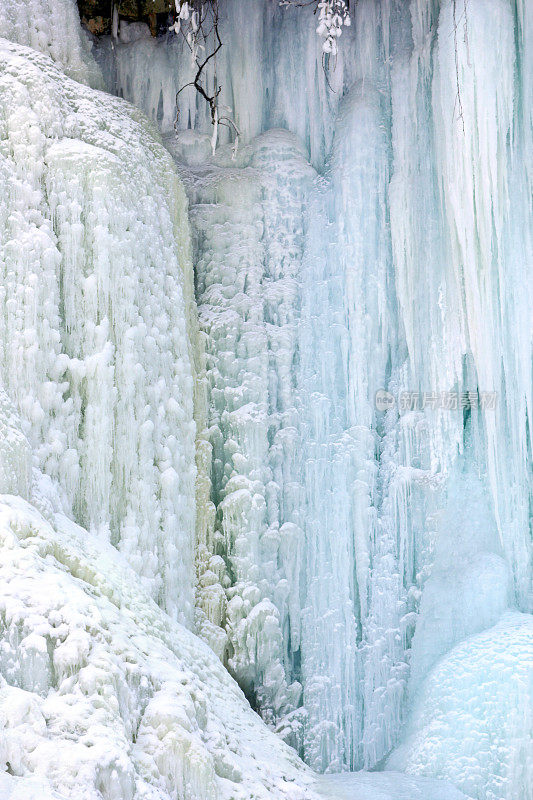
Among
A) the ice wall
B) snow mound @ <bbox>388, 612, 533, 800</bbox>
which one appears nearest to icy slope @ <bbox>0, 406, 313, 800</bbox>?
snow mound @ <bbox>388, 612, 533, 800</bbox>

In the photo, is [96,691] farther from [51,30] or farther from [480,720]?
[51,30]

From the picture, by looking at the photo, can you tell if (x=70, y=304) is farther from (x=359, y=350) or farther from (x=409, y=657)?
(x=409, y=657)

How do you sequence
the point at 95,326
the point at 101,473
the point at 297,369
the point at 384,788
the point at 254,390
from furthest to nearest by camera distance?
the point at 297,369, the point at 254,390, the point at 95,326, the point at 101,473, the point at 384,788

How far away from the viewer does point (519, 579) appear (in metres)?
6.45

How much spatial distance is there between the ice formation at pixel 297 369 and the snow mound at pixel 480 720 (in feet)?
0.06

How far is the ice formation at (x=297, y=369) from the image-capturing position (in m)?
5.20

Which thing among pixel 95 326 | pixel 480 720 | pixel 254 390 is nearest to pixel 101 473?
pixel 95 326

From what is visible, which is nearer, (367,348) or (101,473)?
(101,473)

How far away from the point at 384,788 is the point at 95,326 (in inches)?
133

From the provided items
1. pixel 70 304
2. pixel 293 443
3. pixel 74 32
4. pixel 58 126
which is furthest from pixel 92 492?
pixel 74 32

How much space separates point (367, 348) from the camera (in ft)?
22.1

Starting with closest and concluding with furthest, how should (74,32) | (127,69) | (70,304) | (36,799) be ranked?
(36,799)
(70,304)
(74,32)
(127,69)

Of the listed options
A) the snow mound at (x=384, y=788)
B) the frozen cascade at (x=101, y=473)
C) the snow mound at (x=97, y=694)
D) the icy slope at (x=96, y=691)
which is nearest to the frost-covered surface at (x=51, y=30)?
the frozen cascade at (x=101, y=473)

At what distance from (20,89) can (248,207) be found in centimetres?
208
